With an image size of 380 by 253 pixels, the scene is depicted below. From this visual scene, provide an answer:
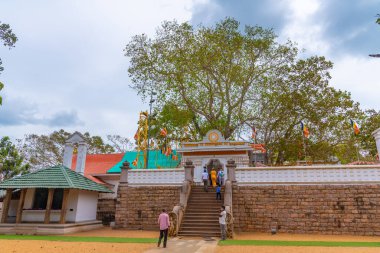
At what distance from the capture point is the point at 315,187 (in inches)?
558

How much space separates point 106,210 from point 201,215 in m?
8.32

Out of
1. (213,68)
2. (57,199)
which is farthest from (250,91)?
(57,199)

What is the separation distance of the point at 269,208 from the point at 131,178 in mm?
8435

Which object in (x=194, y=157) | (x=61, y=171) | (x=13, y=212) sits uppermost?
(x=194, y=157)

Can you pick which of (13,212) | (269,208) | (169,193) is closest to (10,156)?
(13,212)

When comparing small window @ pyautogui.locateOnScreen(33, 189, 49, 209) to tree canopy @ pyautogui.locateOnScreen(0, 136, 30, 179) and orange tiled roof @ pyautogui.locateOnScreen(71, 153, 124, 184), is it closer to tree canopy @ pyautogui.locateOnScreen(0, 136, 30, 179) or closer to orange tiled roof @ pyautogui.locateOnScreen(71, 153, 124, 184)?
orange tiled roof @ pyautogui.locateOnScreen(71, 153, 124, 184)

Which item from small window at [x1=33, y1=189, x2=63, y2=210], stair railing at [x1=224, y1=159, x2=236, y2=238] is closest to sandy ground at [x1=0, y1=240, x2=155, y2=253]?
stair railing at [x1=224, y1=159, x2=236, y2=238]

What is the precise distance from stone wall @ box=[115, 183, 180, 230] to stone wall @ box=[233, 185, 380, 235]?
13.0 ft

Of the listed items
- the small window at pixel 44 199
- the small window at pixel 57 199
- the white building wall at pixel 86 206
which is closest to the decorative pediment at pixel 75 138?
the white building wall at pixel 86 206

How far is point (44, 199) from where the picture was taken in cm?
1658

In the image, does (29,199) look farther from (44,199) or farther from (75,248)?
(75,248)

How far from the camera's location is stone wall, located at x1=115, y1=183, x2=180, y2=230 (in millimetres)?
15633

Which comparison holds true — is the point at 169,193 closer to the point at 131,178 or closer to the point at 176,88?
the point at 131,178

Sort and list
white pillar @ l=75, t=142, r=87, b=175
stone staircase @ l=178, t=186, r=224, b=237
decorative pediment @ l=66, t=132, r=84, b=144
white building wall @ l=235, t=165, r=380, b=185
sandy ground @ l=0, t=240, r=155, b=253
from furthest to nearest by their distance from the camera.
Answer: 1. decorative pediment @ l=66, t=132, r=84, b=144
2. white pillar @ l=75, t=142, r=87, b=175
3. white building wall @ l=235, t=165, r=380, b=185
4. stone staircase @ l=178, t=186, r=224, b=237
5. sandy ground @ l=0, t=240, r=155, b=253
